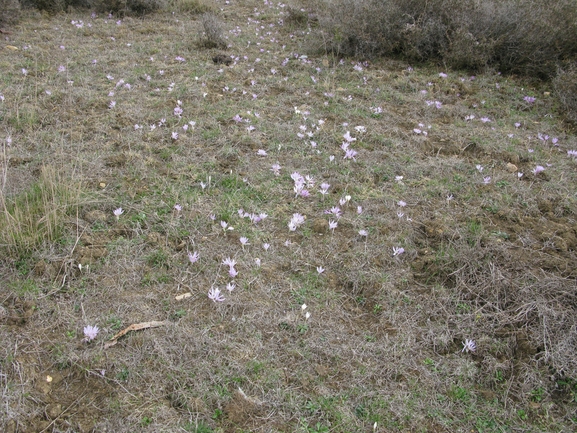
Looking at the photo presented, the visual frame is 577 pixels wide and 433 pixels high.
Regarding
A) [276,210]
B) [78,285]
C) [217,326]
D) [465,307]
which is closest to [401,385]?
[465,307]

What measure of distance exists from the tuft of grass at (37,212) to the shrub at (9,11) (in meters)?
4.82

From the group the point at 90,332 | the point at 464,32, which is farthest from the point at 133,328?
the point at 464,32

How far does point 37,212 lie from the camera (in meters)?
2.83

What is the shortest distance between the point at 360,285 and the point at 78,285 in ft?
5.26

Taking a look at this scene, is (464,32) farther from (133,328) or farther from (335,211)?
(133,328)

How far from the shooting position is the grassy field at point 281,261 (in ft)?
6.71

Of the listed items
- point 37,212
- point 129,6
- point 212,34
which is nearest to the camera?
point 37,212

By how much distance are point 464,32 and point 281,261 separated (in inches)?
171

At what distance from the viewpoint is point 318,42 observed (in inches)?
241

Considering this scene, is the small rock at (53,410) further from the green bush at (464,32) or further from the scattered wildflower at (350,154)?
the green bush at (464,32)

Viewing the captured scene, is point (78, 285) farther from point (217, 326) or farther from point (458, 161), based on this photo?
point (458, 161)

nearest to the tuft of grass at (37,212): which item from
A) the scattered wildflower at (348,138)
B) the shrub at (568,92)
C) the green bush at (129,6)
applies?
the scattered wildflower at (348,138)

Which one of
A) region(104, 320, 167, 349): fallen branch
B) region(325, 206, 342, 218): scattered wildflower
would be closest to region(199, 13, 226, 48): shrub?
region(325, 206, 342, 218): scattered wildflower

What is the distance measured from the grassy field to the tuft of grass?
19mm
